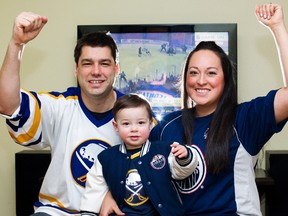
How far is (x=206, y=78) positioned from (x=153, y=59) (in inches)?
62.5

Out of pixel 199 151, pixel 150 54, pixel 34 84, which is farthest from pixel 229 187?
pixel 34 84

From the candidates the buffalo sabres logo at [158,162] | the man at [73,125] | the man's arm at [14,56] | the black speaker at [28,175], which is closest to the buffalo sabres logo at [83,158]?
the man at [73,125]

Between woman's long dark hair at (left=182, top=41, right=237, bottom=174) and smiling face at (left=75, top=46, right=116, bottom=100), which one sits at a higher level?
smiling face at (left=75, top=46, right=116, bottom=100)

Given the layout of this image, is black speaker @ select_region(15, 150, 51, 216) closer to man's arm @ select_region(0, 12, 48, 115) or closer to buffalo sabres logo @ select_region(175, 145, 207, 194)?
man's arm @ select_region(0, 12, 48, 115)

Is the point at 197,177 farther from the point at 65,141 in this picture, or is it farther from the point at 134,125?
the point at 65,141

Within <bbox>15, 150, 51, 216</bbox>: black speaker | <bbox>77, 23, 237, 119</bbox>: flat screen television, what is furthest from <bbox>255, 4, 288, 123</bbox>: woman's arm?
<bbox>15, 150, 51, 216</bbox>: black speaker

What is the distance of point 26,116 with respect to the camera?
1987 millimetres

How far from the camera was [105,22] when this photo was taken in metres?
3.69

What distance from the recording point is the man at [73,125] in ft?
6.79

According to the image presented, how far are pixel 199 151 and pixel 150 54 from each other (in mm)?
1734

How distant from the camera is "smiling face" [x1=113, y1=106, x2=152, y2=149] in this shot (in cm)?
198

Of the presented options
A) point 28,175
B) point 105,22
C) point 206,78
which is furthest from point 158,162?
point 105,22

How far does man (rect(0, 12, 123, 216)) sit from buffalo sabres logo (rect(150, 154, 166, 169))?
0.90 ft

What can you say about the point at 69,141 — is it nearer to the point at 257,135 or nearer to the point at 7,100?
the point at 7,100
